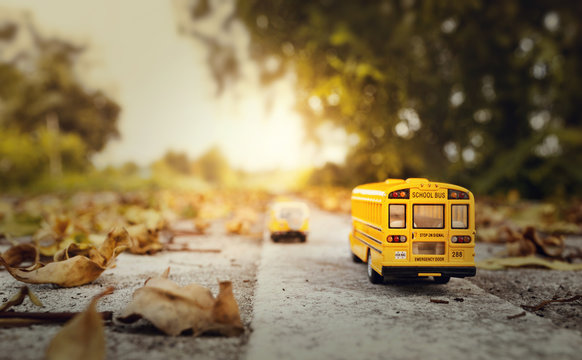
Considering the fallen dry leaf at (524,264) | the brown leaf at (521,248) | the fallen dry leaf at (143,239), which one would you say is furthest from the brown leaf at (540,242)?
the fallen dry leaf at (143,239)

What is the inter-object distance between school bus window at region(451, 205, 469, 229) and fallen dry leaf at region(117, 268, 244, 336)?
2.67 meters

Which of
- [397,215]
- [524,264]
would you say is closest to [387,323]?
[397,215]

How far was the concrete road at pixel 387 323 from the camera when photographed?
268 centimetres

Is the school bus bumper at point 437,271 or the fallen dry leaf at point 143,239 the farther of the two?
the fallen dry leaf at point 143,239

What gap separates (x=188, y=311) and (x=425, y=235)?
2576 mm

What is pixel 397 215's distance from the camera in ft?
15.8

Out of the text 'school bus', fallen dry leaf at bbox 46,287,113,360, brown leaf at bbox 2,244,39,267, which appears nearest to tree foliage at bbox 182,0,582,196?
the text 'school bus'

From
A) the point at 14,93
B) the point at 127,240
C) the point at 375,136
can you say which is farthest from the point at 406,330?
the point at 14,93

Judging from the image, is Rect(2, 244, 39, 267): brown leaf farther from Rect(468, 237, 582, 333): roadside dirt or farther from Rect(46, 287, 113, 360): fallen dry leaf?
Rect(468, 237, 582, 333): roadside dirt

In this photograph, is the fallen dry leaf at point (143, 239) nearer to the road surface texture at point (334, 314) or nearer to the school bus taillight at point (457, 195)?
the road surface texture at point (334, 314)

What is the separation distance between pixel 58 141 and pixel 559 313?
1358 inches

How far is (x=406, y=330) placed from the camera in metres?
3.07

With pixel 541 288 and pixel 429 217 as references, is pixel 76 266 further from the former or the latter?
pixel 541 288

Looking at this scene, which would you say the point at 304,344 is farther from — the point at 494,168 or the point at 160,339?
the point at 494,168
